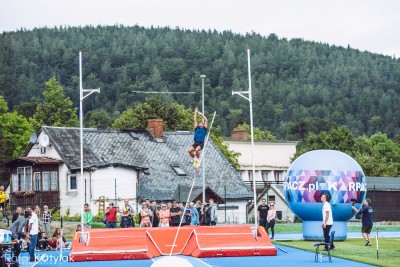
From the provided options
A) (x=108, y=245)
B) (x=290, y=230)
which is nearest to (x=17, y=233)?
(x=108, y=245)

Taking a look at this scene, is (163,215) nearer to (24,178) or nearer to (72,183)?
(72,183)

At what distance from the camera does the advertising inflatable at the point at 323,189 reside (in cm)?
4272

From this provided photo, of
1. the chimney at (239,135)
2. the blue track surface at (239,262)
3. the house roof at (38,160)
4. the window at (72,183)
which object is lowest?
the blue track surface at (239,262)

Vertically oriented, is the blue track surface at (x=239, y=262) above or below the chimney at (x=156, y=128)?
below

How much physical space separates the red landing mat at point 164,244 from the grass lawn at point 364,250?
10.1 ft

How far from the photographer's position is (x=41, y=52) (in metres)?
197

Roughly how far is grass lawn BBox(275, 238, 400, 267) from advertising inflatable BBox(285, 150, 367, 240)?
1095mm

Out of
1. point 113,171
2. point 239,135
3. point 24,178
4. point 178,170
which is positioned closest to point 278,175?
point 239,135

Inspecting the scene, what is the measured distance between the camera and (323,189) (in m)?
42.7

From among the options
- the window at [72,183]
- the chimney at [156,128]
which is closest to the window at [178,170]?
the chimney at [156,128]

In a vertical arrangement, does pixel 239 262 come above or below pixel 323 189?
below

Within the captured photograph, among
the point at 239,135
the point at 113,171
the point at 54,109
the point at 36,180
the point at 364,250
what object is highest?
the point at 54,109

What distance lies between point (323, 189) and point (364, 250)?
6.18 meters

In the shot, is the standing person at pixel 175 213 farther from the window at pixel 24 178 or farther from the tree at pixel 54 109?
the tree at pixel 54 109
